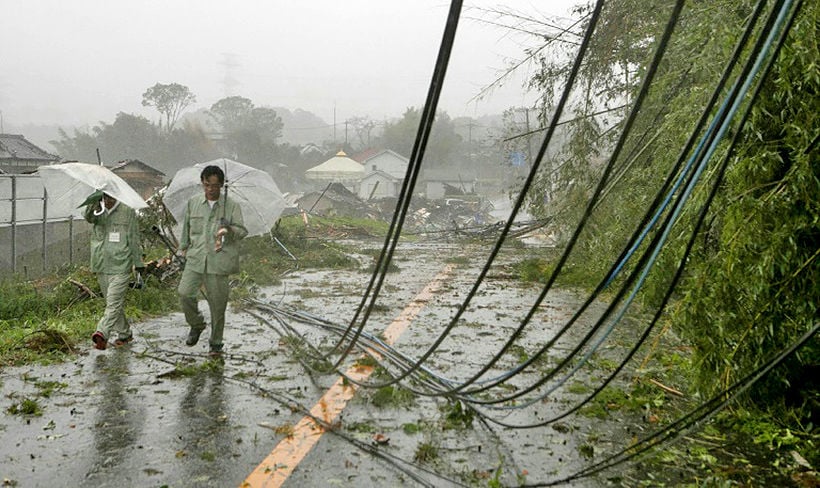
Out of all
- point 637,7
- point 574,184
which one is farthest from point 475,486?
point 574,184

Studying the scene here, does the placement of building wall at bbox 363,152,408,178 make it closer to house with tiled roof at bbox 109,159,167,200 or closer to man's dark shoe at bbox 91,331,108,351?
house with tiled roof at bbox 109,159,167,200

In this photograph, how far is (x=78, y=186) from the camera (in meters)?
7.35

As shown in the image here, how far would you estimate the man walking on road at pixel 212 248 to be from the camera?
265 inches

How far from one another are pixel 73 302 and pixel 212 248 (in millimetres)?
4032

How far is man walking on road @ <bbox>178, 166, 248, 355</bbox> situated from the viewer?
673 cm

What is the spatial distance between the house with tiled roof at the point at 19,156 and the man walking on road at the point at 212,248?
67.6 feet

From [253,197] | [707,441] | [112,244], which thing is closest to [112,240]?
[112,244]

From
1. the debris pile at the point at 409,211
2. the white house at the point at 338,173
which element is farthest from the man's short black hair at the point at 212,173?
the white house at the point at 338,173

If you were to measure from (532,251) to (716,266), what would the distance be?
16.0 meters

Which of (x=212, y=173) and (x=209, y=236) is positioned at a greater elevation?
(x=212, y=173)

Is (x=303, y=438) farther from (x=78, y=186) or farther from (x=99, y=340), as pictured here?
(x=78, y=186)

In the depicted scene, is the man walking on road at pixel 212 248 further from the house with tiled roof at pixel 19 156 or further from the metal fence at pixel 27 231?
the house with tiled roof at pixel 19 156

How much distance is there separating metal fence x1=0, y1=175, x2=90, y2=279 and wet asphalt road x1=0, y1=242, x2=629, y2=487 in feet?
20.5

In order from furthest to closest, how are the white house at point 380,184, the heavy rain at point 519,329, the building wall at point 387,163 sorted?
the building wall at point 387,163
the white house at point 380,184
the heavy rain at point 519,329
